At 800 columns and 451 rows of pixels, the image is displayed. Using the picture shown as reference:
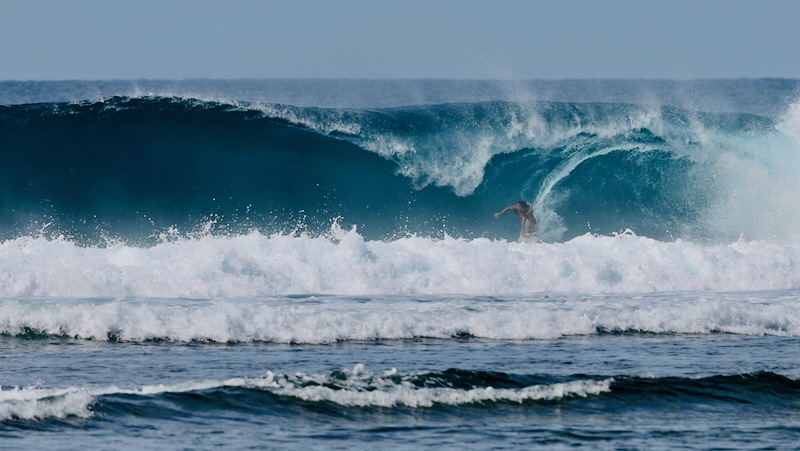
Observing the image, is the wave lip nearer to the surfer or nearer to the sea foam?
the sea foam

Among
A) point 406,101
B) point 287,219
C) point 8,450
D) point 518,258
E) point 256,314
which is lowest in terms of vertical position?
point 8,450

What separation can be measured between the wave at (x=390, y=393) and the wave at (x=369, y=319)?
2.20 metres

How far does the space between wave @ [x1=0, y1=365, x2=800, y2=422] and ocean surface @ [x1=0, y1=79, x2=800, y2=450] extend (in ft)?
0.07

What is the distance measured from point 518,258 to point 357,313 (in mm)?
3928

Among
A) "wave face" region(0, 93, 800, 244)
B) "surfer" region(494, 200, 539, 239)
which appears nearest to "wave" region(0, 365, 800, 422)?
"surfer" region(494, 200, 539, 239)

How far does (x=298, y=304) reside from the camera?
926cm

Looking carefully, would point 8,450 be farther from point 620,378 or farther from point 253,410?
point 620,378

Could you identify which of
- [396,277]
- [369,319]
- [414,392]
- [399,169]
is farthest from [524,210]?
[414,392]

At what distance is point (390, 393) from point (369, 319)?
285 cm

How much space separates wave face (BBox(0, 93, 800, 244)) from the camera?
627 inches

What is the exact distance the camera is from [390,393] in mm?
5309

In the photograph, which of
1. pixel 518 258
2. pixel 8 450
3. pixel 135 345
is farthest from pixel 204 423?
pixel 518 258

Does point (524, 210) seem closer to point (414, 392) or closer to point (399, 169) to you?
point (399, 169)

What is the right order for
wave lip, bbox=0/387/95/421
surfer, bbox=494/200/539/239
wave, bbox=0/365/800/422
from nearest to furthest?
wave lip, bbox=0/387/95/421 < wave, bbox=0/365/800/422 < surfer, bbox=494/200/539/239
